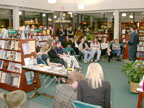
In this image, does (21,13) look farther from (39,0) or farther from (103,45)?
(103,45)

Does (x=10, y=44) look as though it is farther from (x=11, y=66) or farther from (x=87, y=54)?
(x=87, y=54)

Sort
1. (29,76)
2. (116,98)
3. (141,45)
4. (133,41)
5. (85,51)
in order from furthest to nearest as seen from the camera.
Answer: (141,45), (85,51), (133,41), (29,76), (116,98)

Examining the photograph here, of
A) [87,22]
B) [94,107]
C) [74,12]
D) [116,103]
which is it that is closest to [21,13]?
[74,12]

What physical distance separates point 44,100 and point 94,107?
9.02 feet

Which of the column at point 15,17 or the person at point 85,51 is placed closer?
the person at point 85,51

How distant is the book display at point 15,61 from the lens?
488cm

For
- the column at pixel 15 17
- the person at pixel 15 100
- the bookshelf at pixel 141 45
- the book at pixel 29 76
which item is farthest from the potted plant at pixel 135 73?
the column at pixel 15 17

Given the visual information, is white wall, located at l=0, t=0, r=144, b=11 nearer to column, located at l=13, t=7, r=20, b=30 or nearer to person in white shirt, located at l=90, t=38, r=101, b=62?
column, located at l=13, t=7, r=20, b=30

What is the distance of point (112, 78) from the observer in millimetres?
6434

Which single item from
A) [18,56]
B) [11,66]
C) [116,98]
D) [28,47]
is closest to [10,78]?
[11,66]

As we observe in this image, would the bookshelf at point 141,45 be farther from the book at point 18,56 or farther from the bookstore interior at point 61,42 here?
the book at point 18,56

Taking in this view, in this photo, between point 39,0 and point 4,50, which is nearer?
point 4,50

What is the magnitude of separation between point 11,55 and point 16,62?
31 centimetres

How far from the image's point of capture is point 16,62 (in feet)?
16.4
